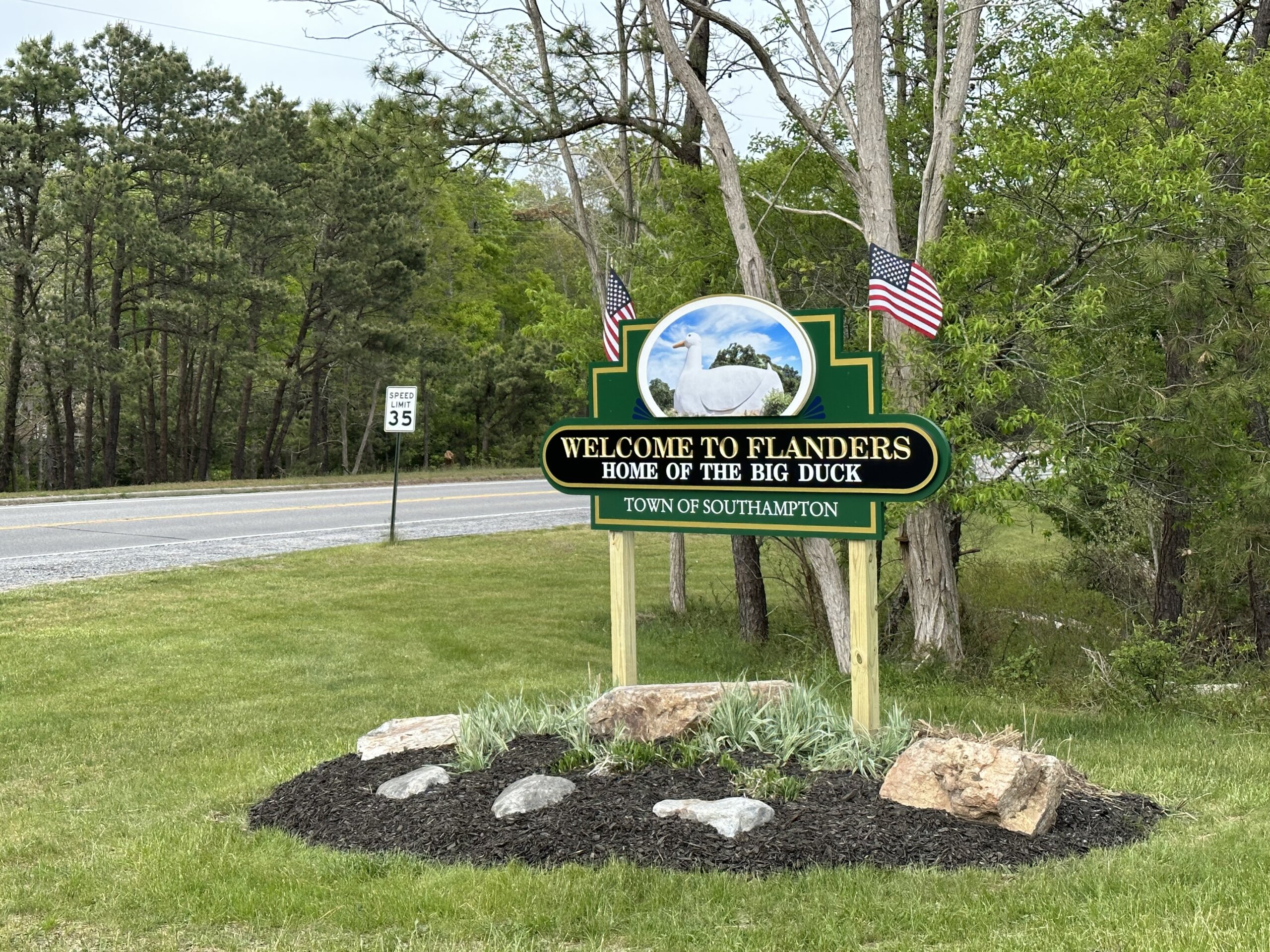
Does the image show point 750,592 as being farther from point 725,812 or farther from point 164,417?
point 164,417

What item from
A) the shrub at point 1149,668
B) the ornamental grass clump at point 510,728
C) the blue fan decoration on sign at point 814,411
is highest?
the blue fan decoration on sign at point 814,411

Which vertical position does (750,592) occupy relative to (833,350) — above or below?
below

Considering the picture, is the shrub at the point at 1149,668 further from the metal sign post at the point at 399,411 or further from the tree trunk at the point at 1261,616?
the metal sign post at the point at 399,411

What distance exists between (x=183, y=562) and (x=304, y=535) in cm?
329

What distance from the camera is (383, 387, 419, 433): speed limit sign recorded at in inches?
711

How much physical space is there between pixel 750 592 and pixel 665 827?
24.8 ft

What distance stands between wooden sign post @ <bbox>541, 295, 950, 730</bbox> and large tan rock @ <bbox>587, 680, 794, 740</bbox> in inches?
31.2

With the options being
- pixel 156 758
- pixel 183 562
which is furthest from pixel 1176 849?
pixel 183 562

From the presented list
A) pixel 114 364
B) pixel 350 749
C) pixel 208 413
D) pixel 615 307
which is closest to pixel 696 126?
pixel 615 307

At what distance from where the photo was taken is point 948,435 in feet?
29.9

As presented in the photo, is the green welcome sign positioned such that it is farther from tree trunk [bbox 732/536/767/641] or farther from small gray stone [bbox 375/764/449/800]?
tree trunk [bbox 732/536/767/641]

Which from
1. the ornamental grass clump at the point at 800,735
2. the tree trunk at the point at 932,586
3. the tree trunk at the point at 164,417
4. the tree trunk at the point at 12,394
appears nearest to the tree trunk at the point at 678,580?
the tree trunk at the point at 932,586

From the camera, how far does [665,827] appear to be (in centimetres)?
522

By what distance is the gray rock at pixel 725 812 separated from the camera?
5211 mm
